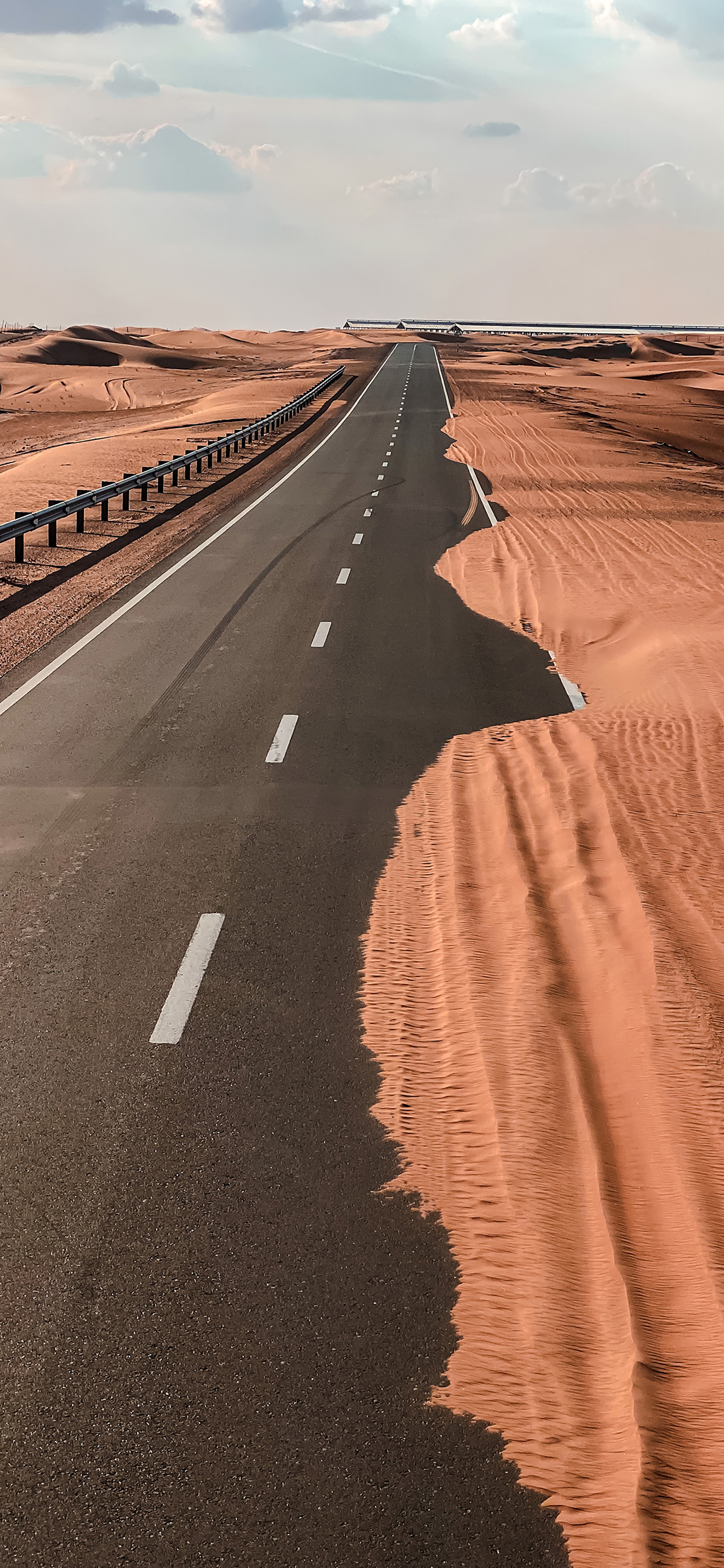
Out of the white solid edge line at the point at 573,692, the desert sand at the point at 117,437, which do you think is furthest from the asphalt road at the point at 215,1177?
the desert sand at the point at 117,437

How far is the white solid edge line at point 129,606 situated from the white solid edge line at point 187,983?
194 inches

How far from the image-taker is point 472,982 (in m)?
6.66

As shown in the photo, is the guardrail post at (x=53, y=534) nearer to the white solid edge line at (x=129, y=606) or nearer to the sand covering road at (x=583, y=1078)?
the white solid edge line at (x=129, y=606)

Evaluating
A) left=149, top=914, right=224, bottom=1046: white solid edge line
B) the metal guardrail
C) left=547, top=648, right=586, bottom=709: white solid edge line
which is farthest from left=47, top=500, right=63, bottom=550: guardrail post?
left=149, top=914, right=224, bottom=1046: white solid edge line

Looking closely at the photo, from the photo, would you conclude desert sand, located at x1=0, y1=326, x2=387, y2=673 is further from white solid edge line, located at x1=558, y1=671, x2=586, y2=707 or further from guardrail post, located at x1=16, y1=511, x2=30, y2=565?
white solid edge line, located at x1=558, y1=671, x2=586, y2=707

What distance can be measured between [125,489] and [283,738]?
14.1 metres

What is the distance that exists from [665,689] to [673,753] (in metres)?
2.10

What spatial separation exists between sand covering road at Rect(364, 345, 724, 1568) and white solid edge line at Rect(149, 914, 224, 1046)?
3.02 feet

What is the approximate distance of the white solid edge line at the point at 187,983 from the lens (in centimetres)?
612

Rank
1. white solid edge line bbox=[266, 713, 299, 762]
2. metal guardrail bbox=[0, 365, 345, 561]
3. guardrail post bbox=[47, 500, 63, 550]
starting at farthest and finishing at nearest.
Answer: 1. guardrail post bbox=[47, 500, 63, 550]
2. metal guardrail bbox=[0, 365, 345, 561]
3. white solid edge line bbox=[266, 713, 299, 762]

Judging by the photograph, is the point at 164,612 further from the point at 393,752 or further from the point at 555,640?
the point at 393,752

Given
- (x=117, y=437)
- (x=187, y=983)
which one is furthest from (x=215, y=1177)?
(x=117, y=437)

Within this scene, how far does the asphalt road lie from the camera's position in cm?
362

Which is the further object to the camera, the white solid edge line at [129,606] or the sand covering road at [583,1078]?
the white solid edge line at [129,606]
